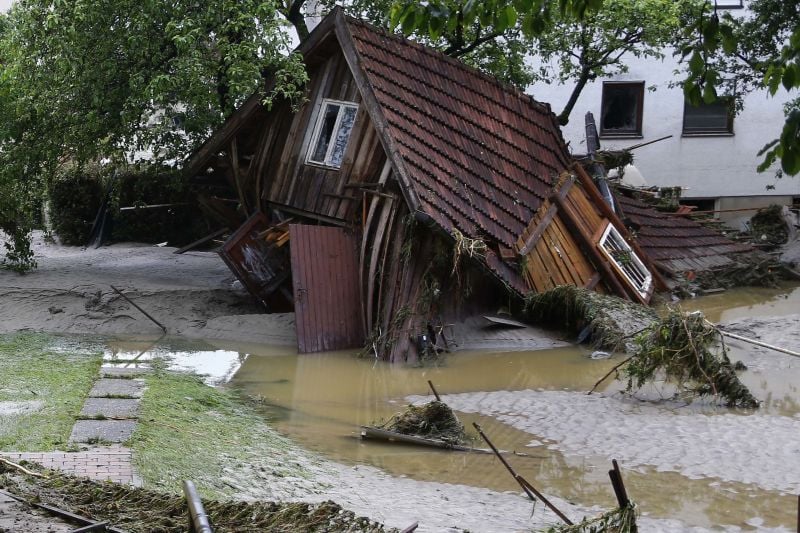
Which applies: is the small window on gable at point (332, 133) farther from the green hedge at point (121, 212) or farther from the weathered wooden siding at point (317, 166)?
the green hedge at point (121, 212)

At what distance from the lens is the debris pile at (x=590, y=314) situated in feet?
44.9

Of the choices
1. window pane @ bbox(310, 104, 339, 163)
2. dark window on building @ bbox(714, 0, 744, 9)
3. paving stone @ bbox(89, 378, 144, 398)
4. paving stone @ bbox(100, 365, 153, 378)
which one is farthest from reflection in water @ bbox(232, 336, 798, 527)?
dark window on building @ bbox(714, 0, 744, 9)

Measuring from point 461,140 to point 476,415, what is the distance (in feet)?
20.1

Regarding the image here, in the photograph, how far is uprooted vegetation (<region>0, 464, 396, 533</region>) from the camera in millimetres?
5734

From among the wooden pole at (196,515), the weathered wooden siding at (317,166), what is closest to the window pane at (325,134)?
the weathered wooden siding at (317,166)

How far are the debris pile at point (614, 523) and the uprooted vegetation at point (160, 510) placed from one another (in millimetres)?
1146

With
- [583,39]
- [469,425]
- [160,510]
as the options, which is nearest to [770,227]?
[583,39]

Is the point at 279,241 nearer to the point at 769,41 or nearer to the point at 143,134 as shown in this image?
the point at 143,134

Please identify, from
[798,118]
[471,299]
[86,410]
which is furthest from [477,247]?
[798,118]

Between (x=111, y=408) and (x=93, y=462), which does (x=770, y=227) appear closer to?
(x=111, y=408)

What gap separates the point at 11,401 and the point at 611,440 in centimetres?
553

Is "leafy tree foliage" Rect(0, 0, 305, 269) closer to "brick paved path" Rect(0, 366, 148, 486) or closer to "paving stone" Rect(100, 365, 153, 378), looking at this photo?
"paving stone" Rect(100, 365, 153, 378)

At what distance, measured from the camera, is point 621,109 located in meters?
26.4

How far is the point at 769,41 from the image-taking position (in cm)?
1902
